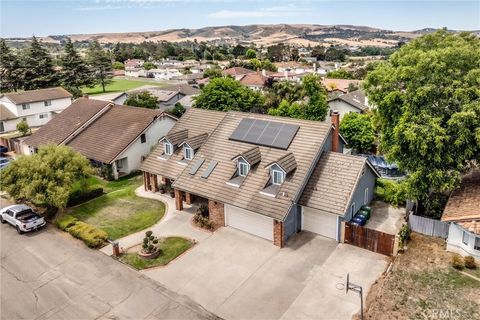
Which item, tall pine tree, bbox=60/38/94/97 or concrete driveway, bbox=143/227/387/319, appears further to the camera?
tall pine tree, bbox=60/38/94/97

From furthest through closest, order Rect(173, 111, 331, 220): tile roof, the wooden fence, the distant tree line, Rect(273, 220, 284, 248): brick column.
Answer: the distant tree line
Rect(173, 111, 331, 220): tile roof
the wooden fence
Rect(273, 220, 284, 248): brick column

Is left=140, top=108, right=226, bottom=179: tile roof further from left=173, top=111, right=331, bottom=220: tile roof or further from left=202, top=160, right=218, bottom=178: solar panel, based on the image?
left=202, top=160, right=218, bottom=178: solar panel

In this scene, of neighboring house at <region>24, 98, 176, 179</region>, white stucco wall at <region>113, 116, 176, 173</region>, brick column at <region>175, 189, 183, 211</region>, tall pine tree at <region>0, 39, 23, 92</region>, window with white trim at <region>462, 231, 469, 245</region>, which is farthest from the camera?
tall pine tree at <region>0, 39, 23, 92</region>

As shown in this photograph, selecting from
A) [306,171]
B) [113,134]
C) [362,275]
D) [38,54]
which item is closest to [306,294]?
[362,275]

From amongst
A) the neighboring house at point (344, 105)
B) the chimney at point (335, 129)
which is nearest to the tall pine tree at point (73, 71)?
the neighboring house at point (344, 105)

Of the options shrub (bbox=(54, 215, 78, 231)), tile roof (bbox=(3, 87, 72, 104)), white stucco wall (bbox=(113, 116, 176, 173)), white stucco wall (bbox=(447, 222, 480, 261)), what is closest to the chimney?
white stucco wall (bbox=(447, 222, 480, 261))

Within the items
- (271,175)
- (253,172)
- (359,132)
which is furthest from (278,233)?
(359,132)

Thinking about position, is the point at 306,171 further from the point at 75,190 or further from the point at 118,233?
the point at 75,190
